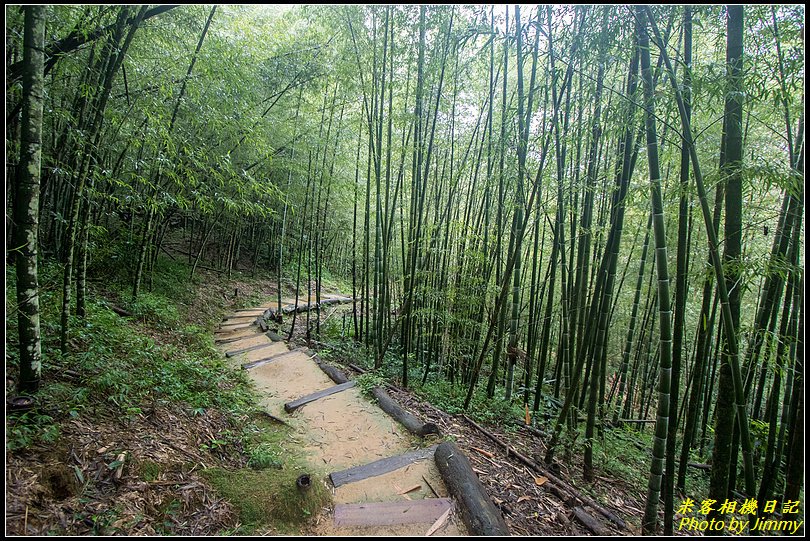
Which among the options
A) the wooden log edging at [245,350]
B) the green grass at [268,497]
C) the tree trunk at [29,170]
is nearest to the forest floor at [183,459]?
the green grass at [268,497]

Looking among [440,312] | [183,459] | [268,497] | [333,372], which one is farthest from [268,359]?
[268,497]

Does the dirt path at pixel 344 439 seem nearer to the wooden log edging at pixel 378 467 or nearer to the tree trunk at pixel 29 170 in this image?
the wooden log edging at pixel 378 467

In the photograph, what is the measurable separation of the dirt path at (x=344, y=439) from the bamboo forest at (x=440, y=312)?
0.02 meters

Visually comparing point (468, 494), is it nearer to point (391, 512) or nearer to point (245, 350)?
point (391, 512)

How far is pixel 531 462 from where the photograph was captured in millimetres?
2676

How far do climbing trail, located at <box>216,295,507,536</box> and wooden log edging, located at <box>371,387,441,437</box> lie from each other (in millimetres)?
22

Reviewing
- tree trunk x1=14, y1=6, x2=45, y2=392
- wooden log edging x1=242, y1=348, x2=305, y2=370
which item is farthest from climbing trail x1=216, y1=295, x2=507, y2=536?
tree trunk x1=14, y1=6, x2=45, y2=392

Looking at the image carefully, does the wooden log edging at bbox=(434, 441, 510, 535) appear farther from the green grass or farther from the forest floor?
the green grass

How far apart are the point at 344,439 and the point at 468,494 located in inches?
48.0

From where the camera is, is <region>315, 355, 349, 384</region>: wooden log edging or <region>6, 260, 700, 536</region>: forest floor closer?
<region>6, 260, 700, 536</region>: forest floor

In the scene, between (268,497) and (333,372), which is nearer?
(268,497)

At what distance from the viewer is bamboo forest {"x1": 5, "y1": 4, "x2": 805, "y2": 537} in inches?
70.6

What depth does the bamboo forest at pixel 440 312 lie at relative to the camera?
179cm

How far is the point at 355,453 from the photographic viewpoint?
2691mm
